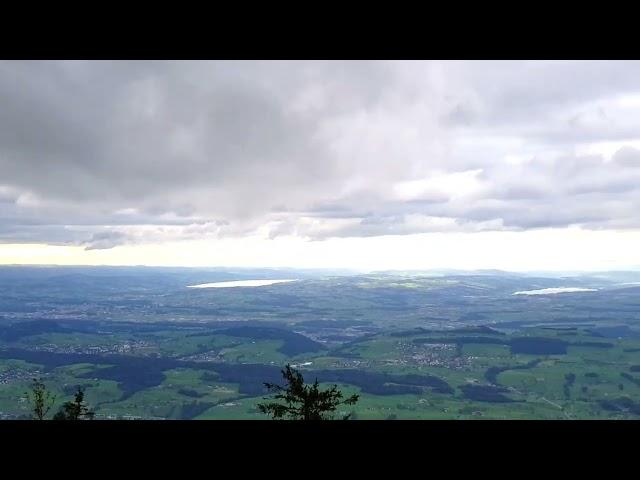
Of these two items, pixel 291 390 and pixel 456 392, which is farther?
pixel 456 392

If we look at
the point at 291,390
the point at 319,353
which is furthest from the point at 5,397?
the point at 291,390
